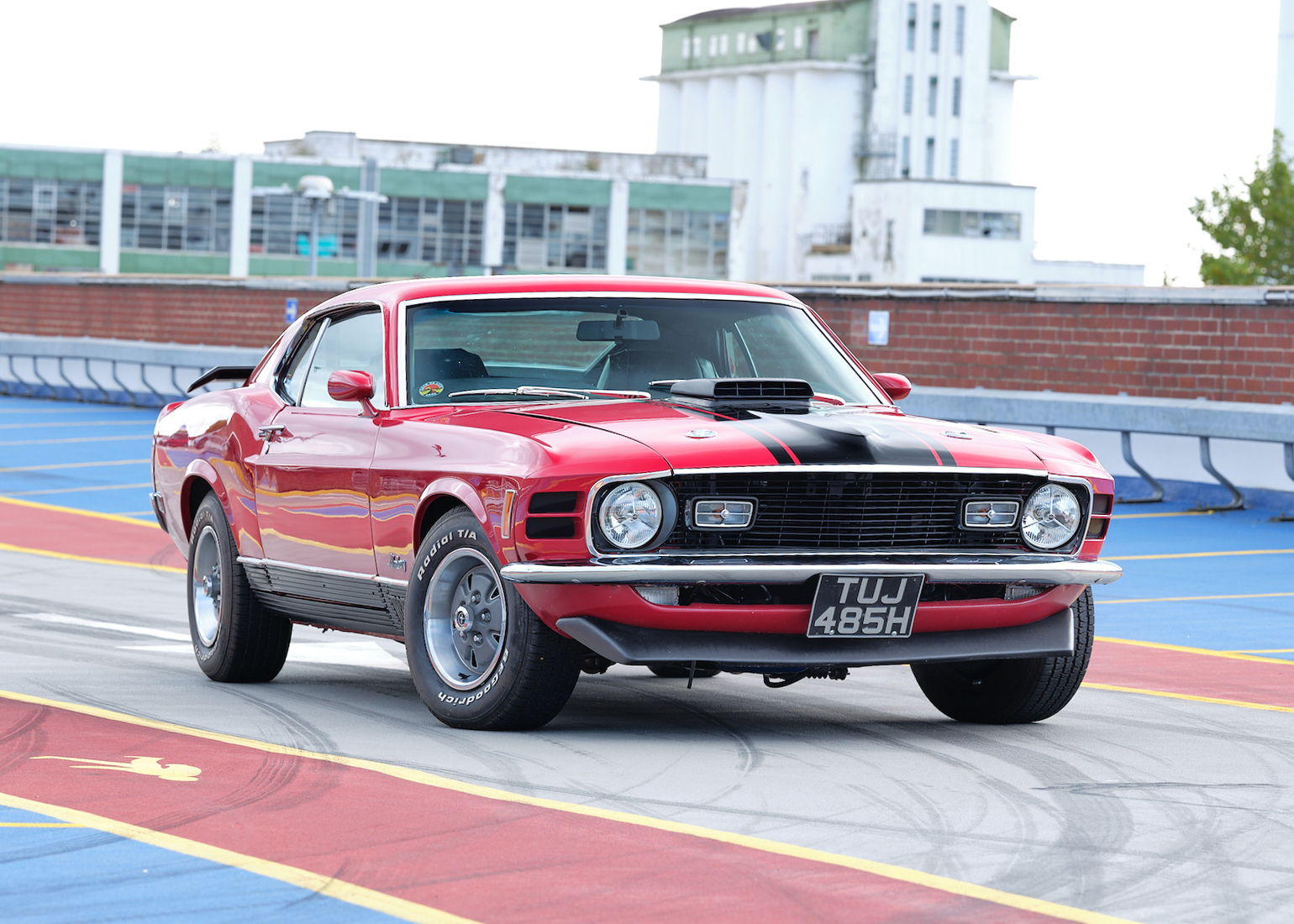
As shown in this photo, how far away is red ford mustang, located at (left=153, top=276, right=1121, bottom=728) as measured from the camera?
20.9 feet

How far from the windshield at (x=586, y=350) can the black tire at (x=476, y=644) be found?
82 cm

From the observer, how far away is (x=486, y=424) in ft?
22.6

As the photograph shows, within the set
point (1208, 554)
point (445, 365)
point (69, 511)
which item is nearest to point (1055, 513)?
point (445, 365)

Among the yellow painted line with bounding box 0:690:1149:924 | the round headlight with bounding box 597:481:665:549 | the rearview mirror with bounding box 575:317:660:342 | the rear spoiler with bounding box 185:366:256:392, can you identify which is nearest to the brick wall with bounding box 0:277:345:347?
the rear spoiler with bounding box 185:366:256:392

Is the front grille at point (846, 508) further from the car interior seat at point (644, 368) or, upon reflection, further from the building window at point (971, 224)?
the building window at point (971, 224)

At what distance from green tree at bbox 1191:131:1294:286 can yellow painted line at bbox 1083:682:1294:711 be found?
64266 mm

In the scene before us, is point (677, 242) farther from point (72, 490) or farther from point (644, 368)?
point (644, 368)

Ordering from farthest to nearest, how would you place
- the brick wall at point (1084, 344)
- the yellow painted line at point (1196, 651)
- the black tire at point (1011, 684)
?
the brick wall at point (1084, 344) < the yellow painted line at point (1196, 651) < the black tire at point (1011, 684)

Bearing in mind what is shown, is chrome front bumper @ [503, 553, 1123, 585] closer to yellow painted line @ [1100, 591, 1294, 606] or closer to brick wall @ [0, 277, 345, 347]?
yellow painted line @ [1100, 591, 1294, 606]

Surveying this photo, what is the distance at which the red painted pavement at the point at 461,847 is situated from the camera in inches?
176

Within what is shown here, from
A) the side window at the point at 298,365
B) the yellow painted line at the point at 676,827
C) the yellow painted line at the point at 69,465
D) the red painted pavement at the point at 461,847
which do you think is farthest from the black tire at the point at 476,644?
the yellow painted line at the point at 69,465

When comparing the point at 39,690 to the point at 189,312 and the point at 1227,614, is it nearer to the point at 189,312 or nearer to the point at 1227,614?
the point at 1227,614

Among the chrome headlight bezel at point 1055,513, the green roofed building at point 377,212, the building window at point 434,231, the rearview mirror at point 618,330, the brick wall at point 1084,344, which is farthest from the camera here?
the building window at point 434,231

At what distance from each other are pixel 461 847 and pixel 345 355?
348cm
